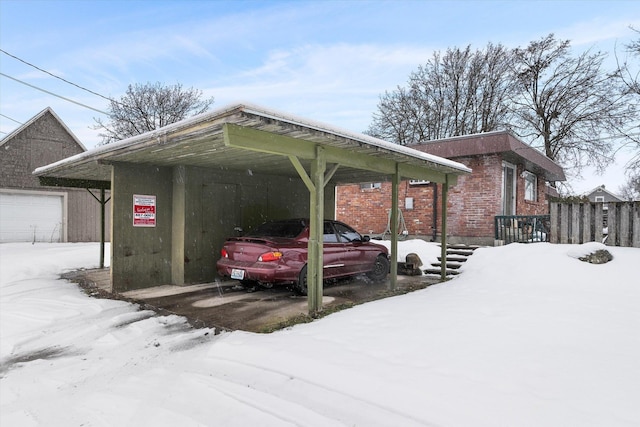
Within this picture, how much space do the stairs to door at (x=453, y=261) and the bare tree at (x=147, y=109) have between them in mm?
20560

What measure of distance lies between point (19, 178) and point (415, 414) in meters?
19.1

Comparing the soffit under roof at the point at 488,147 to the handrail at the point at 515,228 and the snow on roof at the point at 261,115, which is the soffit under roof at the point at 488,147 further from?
the snow on roof at the point at 261,115

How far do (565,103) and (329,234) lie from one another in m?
20.2

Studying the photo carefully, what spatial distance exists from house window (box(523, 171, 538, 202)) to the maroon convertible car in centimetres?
947

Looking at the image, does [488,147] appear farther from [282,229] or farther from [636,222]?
[282,229]

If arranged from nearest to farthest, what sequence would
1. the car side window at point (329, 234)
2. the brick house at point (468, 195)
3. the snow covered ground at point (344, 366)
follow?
the snow covered ground at point (344, 366)
the car side window at point (329, 234)
the brick house at point (468, 195)

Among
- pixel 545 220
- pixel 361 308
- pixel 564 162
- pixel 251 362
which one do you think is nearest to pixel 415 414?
pixel 251 362

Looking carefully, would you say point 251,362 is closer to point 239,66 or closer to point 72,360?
point 72,360

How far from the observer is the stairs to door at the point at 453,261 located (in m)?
9.24

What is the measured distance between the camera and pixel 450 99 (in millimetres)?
24219

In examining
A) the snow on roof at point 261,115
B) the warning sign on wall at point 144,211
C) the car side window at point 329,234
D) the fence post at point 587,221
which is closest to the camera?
the snow on roof at point 261,115

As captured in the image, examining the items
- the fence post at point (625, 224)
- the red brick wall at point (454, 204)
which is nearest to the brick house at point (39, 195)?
the red brick wall at point (454, 204)

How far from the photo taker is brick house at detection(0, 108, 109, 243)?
50.2 ft

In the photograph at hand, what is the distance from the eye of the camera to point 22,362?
3.71m
